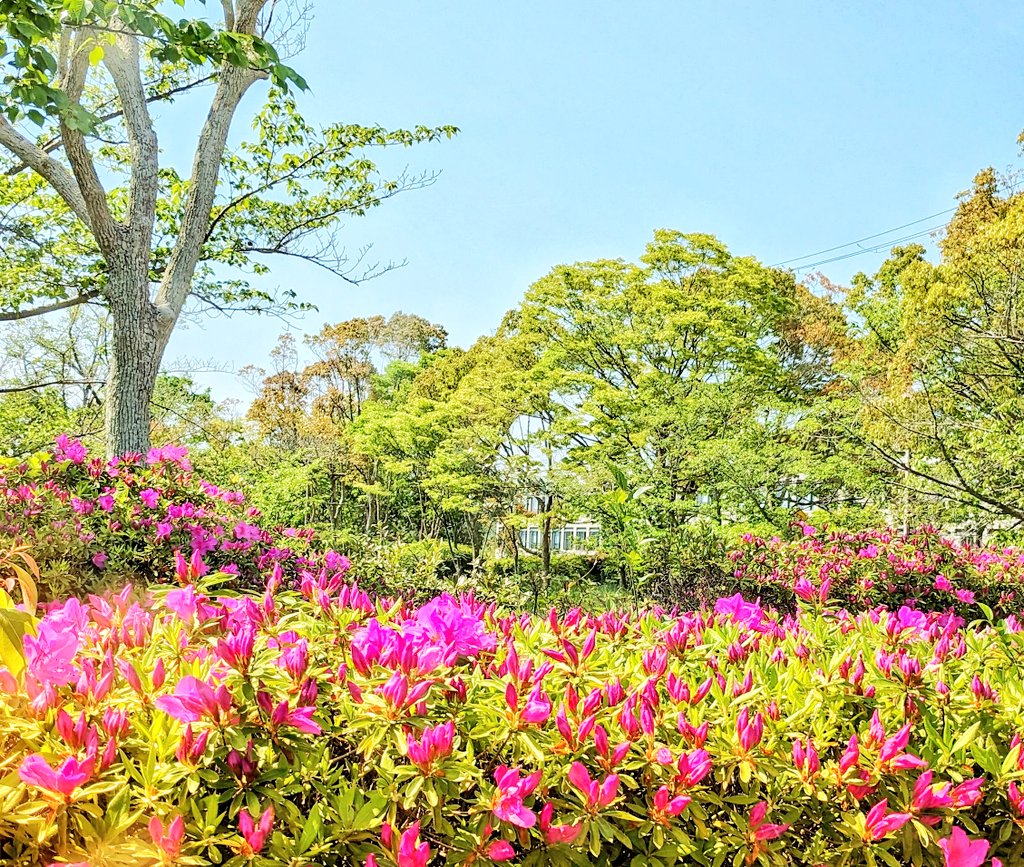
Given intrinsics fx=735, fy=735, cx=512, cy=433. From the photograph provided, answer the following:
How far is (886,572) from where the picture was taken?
4.82m

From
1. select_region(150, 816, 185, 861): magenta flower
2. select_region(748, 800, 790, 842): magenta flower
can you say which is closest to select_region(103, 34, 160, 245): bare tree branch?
select_region(150, 816, 185, 861): magenta flower

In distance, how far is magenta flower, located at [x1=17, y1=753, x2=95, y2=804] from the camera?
82cm

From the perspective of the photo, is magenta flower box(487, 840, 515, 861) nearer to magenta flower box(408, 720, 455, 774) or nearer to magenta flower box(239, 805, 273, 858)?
magenta flower box(408, 720, 455, 774)

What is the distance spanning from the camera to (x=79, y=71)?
20.5 ft

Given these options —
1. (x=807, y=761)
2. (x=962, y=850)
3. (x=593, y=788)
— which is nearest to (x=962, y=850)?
(x=962, y=850)

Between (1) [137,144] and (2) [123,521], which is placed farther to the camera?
(1) [137,144]

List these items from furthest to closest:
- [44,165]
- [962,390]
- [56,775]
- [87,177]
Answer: [962,390] → [87,177] → [44,165] → [56,775]

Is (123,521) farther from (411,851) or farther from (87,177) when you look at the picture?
(87,177)

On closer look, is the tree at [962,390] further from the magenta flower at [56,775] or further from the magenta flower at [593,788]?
the magenta flower at [56,775]

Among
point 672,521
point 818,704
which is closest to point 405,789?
point 818,704

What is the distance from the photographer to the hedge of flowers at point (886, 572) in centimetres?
473

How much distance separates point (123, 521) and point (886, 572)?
4519 mm

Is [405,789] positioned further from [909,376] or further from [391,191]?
[391,191]

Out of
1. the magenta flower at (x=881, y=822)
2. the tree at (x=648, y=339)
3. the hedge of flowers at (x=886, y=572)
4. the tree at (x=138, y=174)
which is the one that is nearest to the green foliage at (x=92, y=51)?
the tree at (x=138, y=174)
